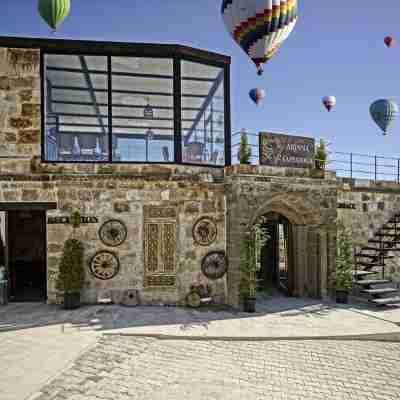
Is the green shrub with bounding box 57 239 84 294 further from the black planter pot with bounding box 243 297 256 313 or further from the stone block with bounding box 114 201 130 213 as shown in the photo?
the black planter pot with bounding box 243 297 256 313

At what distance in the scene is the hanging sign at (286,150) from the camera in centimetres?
938

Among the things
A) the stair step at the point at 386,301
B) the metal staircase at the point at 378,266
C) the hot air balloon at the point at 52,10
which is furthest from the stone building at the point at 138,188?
the stair step at the point at 386,301

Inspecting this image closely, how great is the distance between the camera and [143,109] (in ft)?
37.5

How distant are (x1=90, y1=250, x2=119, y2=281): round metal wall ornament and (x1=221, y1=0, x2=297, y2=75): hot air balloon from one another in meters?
7.14

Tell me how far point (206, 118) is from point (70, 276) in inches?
245

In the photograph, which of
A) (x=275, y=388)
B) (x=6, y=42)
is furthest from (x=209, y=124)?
(x=275, y=388)

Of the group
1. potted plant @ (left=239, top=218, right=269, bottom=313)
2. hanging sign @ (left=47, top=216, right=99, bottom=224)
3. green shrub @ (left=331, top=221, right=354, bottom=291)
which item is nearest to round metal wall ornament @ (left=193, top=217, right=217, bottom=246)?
potted plant @ (left=239, top=218, right=269, bottom=313)

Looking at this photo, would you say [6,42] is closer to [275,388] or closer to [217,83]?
[217,83]

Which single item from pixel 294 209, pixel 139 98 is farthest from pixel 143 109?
pixel 294 209

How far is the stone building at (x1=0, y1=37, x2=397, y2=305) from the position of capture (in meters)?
8.80

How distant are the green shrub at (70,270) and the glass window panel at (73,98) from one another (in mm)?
2352

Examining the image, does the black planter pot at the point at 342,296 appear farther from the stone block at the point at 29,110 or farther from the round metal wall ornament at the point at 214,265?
the stone block at the point at 29,110

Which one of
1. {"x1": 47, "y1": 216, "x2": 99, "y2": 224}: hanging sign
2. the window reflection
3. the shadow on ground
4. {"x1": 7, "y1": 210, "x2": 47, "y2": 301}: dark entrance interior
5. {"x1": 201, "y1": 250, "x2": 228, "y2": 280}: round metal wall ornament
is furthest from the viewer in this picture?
{"x1": 7, "y1": 210, "x2": 47, "y2": 301}: dark entrance interior

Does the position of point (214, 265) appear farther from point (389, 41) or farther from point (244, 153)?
point (389, 41)
